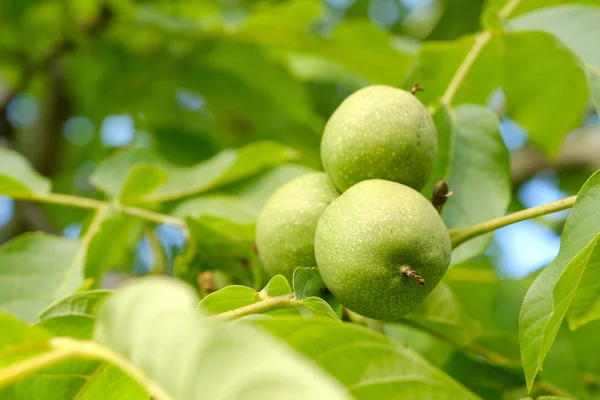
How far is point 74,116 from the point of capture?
144 inches

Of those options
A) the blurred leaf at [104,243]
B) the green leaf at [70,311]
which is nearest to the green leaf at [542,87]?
the blurred leaf at [104,243]

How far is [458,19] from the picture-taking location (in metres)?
3.27

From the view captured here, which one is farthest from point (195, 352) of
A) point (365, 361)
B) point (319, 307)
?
point (319, 307)

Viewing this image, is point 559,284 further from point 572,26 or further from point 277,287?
point 572,26

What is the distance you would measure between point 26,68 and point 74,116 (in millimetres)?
496

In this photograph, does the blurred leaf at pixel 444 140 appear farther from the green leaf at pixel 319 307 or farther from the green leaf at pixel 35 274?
the green leaf at pixel 35 274

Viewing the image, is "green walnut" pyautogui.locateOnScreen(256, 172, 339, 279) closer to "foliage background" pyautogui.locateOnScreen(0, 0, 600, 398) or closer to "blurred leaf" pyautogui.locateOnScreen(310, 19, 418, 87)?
"foliage background" pyautogui.locateOnScreen(0, 0, 600, 398)

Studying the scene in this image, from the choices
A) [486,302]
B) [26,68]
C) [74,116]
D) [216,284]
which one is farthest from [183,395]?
[74,116]

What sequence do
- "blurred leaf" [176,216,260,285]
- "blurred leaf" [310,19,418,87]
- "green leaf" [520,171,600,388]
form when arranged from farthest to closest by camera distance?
"blurred leaf" [310,19,418,87], "blurred leaf" [176,216,260,285], "green leaf" [520,171,600,388]

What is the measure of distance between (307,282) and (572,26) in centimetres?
101

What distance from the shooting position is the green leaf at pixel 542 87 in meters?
1.95

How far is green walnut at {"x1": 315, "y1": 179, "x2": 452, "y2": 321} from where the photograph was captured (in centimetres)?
118

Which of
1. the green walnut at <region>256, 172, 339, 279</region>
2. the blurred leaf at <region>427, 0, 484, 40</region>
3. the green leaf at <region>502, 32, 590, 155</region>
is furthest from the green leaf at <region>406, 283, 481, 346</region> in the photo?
the blurred leaf at <region>427, 0, 484, 40</region>

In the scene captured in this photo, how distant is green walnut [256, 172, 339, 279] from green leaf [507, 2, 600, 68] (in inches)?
28.5
